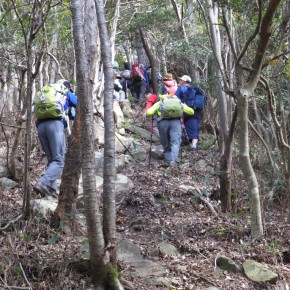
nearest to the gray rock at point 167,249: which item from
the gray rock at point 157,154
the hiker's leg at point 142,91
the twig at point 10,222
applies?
the twig at point 10,222

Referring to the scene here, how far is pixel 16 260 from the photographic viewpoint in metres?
4.24

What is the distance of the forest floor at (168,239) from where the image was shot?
4246 mm

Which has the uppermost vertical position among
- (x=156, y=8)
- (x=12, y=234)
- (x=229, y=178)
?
(x=156, y=8)

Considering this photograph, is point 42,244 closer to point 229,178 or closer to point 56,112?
point 56,112

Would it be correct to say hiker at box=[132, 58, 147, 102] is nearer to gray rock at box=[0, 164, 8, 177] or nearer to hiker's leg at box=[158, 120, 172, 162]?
hiker's leg at box=[158, 120, 172, 162]

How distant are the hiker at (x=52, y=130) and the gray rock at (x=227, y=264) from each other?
259 cm


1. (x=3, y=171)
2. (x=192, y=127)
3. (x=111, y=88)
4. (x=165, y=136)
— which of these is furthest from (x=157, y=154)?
(x=111, y=88)

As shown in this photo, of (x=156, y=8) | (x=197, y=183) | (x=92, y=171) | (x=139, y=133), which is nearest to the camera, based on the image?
(x=92, y=171)

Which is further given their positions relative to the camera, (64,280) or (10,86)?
(10,86)

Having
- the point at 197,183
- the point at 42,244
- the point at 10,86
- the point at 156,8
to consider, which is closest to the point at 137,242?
the point at 42,244

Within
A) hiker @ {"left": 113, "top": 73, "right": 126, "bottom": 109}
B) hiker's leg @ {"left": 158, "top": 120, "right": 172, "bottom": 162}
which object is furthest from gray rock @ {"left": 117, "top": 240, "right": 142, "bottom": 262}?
hiker @ {"left": 113, "top": 73, "right": 126, "bottom": 109}

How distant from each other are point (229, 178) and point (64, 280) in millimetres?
3561

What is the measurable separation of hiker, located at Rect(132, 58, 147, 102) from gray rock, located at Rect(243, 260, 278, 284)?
12.3 metres

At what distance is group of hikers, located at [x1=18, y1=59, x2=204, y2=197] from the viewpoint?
6570 millimetres
